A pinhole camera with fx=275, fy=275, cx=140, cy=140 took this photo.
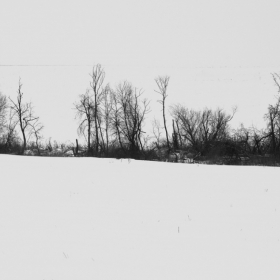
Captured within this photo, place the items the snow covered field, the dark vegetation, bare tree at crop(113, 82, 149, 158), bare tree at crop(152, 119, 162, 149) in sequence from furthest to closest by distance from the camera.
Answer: bare tree at crop(152, 119, 162, 149), bare tree at crop(113, 82, 149, 158), the dark vegetation, the snow covered field

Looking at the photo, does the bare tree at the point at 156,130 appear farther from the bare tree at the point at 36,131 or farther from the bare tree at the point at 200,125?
the bare tree at the point at 36,131

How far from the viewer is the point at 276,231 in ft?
20.0

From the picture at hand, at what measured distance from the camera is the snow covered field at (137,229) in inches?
183

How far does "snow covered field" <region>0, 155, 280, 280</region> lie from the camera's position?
464 cm

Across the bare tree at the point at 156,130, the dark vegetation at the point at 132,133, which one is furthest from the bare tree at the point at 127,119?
the bare tree at the point at 156,130

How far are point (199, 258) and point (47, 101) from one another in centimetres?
5442

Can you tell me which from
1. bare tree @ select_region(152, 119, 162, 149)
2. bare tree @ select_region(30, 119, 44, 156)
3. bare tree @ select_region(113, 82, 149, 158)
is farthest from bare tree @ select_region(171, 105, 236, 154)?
bare tree @ select_region(30, 119, 44, 156)

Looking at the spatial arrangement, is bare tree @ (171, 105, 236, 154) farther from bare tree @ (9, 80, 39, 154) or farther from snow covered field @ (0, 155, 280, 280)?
snow covered field @ (0, 155, 280, 280)

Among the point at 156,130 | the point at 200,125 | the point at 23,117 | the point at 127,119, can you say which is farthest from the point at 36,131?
the point at 200,125

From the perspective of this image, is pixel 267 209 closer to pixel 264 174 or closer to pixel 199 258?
pixel 199 258

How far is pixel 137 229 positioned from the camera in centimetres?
611

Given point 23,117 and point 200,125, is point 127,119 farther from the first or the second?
point 23,117

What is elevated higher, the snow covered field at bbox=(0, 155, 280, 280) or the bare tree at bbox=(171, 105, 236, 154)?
the bare tree at bbox=(171, 105, 236, 154)

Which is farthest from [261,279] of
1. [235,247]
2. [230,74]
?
[230,74]
